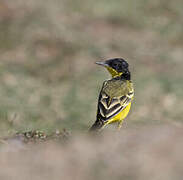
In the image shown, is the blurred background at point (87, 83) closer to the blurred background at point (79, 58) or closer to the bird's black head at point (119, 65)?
the blurred background at point (79, 58)

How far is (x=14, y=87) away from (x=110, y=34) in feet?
22.1

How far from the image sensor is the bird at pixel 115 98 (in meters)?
9.38

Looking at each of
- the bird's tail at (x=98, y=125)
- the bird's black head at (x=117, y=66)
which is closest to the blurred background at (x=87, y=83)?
the bird's tail at (x=98, y=125)

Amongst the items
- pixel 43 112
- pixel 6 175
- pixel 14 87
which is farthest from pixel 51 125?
pixel 6 175

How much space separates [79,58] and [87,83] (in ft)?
4.41

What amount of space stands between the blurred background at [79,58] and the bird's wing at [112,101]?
1.86m

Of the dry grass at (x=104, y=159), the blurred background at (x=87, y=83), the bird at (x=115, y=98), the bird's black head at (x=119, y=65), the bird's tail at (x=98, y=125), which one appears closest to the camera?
the dry grass at (x=104, y=159)

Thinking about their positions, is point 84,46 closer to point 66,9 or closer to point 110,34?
point 110,34

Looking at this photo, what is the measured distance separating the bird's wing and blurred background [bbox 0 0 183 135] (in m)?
1.86

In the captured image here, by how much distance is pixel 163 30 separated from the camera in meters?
22.1

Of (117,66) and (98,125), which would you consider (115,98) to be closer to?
(98,125)

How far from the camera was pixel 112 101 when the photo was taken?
970 cm

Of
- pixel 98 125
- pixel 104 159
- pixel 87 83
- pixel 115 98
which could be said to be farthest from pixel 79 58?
pixel 104 159

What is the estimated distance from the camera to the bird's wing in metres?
9.42
